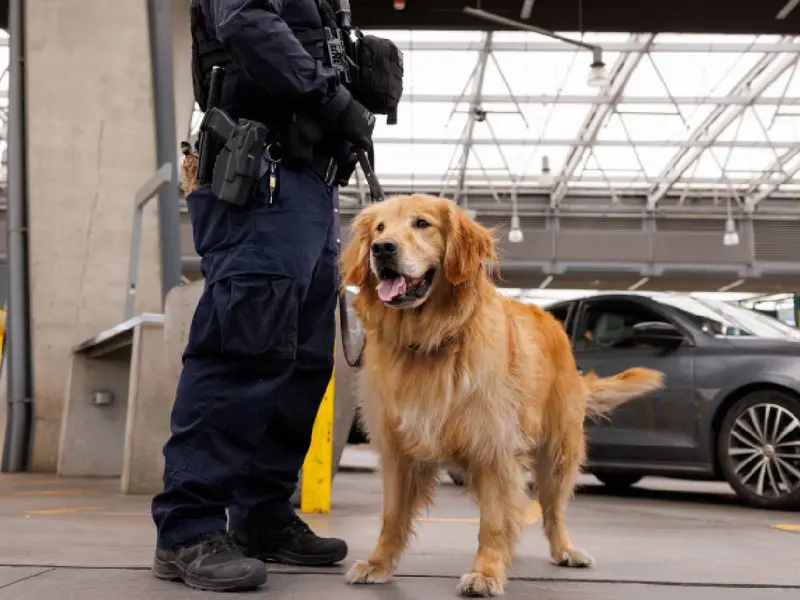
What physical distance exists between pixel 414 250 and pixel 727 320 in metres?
4.46

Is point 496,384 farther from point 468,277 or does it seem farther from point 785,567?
point 785,567

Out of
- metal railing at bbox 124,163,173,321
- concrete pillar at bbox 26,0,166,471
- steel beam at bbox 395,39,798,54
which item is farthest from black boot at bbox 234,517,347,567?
steel beam at bbox 395,39,798,54

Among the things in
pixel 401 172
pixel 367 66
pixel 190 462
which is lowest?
pixel 190 462

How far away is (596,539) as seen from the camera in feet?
12.6

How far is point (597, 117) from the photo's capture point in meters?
21.2

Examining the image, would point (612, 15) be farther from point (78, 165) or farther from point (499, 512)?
point (499, 512)

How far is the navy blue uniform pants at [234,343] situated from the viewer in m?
2.49

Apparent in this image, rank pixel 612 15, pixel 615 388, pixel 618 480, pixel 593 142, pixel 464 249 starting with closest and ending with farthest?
pixel 464 249, pixel 615 388, pixel 618 480, pixel 612 15, pixel 593 142

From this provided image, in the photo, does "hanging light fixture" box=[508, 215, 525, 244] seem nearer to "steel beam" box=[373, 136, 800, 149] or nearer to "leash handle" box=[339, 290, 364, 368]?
"steel beam" box=[373, 136, 800, 149]

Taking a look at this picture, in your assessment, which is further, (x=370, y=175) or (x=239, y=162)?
(x=370, y=175)

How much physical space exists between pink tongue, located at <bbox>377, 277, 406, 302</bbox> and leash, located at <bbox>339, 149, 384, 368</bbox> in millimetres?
289

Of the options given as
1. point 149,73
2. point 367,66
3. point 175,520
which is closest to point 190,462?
point 175,520

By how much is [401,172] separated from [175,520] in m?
23.5

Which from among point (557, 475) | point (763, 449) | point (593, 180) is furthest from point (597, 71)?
point (557, 475)
